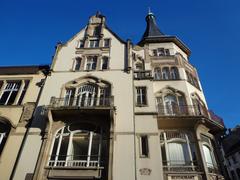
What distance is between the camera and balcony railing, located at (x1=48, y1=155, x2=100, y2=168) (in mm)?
13078

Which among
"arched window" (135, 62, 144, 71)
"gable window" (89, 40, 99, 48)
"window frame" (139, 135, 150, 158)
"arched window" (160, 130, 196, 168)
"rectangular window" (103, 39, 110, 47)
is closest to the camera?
"window frame" (139, 135, 150, 158)

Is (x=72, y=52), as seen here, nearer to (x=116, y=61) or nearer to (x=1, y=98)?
(x=116, y=61)

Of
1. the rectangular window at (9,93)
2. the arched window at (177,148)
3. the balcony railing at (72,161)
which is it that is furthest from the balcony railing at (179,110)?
the rectangular window at (9,93)

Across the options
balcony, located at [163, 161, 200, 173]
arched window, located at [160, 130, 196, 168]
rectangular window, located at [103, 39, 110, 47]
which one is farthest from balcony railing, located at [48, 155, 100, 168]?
rectangular window, located at [103, 39, 110, 47]

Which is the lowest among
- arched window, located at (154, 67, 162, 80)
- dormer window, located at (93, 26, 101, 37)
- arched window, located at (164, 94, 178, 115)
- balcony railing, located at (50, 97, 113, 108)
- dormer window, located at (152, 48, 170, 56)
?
balcony railing, located at (50, 97, 113, 108)

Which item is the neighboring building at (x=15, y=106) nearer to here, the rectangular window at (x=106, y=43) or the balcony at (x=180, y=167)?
the rectangular window at (x=106, y=43)

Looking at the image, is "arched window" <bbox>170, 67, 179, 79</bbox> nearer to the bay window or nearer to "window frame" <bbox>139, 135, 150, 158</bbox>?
the bay window

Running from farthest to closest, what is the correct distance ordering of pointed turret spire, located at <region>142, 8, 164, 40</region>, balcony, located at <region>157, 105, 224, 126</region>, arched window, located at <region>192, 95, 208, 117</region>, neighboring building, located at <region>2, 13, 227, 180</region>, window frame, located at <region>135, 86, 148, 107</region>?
pointed turret spire, located at <region>142, 8, 164, 40</region>
arched window, located at <region>192, 95, 208, 117</region>
balcony, located at <region>157, 105, 224, 126</region>
window frame, located at <region>135, 86, 148, 107</region>
neighboring building, located at <region>2, 13, 227, 180</region>

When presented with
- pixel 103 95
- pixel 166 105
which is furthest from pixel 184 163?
pixel 103 95

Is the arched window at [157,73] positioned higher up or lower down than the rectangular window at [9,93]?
higher up

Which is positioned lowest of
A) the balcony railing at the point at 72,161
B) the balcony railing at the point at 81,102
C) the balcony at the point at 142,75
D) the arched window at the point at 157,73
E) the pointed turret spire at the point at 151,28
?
the balcony railing at the point at 72,161

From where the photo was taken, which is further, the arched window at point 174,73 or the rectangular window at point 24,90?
the arched window at point 174,73

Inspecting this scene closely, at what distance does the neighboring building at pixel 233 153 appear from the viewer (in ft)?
116

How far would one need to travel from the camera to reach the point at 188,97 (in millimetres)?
18281
